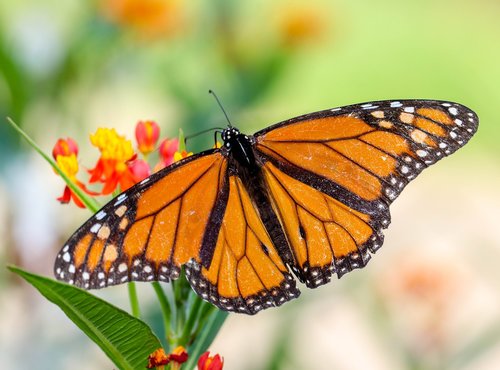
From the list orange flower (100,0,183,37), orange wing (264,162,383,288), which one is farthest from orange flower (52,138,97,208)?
orange flower (100,0,183,37)

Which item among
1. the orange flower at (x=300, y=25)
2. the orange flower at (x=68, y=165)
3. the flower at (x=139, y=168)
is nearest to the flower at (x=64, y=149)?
the orange flower at (x=68, y=165)

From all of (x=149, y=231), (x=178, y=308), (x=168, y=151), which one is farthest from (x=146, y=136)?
(x=178, y=308)

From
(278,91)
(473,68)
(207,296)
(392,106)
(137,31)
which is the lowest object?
(207,296)

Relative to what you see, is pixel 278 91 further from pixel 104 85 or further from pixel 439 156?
pixel 439 156

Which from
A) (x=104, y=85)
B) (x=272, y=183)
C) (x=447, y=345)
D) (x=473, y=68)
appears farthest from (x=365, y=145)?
(x=473, y=68)

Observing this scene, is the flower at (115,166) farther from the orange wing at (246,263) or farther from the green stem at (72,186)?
the orange wing at (246,263)

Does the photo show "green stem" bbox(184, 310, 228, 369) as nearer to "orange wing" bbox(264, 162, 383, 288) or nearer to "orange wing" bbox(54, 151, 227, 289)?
"orange wing" bbox(54, 151, 227, 289)
